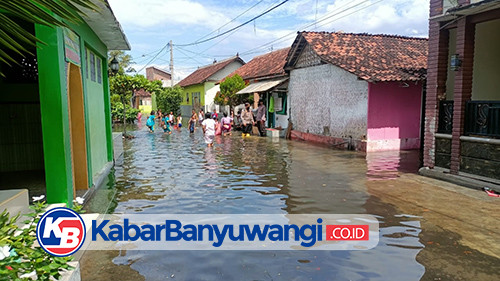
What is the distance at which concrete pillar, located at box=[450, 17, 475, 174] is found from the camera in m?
8.52

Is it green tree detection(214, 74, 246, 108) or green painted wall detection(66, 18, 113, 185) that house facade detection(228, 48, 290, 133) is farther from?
green painted wall detection(66, 18, 113, 185)

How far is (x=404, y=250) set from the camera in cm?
485

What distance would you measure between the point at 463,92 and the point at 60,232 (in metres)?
8.92

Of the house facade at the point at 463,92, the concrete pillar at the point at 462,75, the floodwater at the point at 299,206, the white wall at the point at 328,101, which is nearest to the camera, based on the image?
the floodwater at the point at 299,206

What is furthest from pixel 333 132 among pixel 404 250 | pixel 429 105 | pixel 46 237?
pixel 46 237

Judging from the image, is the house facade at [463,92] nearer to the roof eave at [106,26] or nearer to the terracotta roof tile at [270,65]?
the roof eave at [106,26]

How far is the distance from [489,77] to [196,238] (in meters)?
9.43

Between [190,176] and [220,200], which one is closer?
[220,200]

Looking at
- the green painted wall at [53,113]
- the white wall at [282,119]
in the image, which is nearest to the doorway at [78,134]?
the green painted wall at [53,113]

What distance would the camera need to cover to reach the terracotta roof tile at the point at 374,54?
13.9 m

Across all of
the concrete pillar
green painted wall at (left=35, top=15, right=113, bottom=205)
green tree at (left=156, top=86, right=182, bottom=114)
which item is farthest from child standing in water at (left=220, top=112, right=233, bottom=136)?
green tree at (left=156, top=86, right=182, bottom=114)

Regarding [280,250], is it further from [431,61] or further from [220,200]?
[431,61]

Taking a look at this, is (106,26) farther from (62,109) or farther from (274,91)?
(274,91)

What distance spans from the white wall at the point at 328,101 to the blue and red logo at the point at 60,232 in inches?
520
